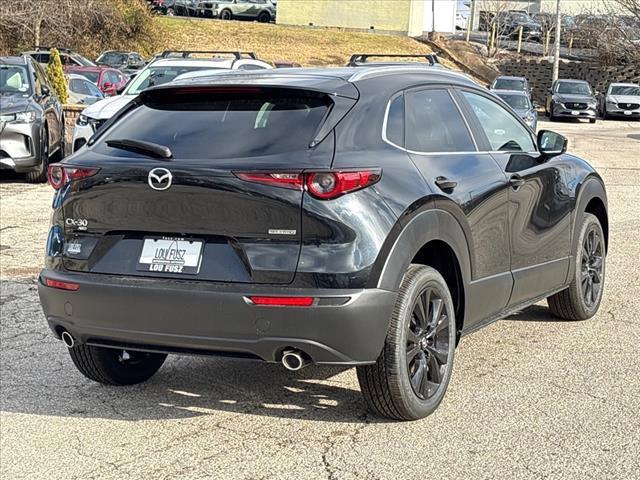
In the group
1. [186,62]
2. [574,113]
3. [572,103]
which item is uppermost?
[186,62]

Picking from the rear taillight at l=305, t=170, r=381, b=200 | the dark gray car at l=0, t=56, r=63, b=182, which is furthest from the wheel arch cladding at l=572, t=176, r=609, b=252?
the dark gray car at l=0, t=56, r=63, b=182

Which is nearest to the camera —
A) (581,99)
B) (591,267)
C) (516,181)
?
(516,181)

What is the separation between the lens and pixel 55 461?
468cm

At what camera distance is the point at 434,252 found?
5305mm

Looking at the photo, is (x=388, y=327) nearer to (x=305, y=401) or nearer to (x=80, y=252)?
(x=305, y=401)

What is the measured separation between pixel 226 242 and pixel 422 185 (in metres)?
1.04

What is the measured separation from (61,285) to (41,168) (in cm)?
1023

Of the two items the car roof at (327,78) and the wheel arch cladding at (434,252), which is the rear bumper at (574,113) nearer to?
the car roof at (327,78)

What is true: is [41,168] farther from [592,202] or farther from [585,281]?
[585,281]

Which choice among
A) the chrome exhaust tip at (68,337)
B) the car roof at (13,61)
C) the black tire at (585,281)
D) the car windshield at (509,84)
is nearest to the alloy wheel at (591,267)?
the black tire at (585,281)

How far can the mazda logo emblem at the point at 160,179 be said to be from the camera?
185 inches

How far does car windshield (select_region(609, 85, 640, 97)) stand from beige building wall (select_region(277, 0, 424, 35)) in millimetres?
22590

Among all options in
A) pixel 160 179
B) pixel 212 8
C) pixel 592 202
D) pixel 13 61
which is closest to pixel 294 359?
pixel 160 179

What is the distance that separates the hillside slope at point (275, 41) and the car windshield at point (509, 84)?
16200 mm
